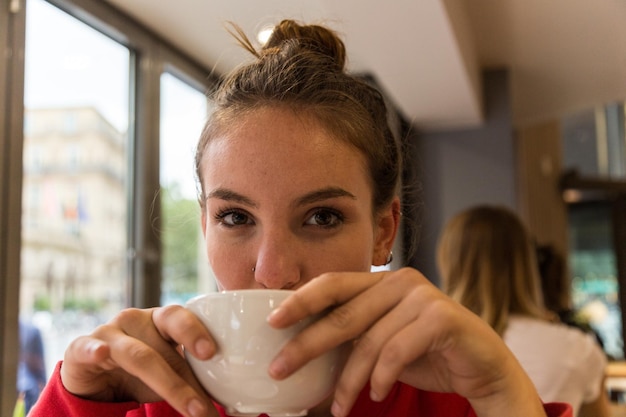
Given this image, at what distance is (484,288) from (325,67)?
1.61m

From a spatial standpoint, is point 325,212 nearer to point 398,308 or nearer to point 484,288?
point 398,308

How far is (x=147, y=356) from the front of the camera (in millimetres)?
682

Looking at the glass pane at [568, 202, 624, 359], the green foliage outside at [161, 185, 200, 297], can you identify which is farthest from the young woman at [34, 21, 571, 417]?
the glass pane at [568, 202, 624, 359]

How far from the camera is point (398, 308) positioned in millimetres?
683

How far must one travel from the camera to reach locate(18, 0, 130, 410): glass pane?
8.45 ft

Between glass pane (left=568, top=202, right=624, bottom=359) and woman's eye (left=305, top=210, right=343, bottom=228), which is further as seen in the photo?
glass pane (left=568, top=202, right=624, bottom=359)

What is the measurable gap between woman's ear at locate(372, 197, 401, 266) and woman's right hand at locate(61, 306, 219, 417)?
489 mm

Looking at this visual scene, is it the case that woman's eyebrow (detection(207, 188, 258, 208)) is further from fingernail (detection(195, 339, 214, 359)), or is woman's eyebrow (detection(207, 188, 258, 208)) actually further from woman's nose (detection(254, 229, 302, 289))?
fingernail (detection(195, 339, 214, 359))

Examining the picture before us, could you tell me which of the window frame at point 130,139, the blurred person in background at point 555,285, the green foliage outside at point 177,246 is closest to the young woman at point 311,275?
the window frame at point 130,139

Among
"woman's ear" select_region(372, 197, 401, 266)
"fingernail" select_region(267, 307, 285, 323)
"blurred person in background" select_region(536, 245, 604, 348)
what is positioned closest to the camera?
"fingernail" select_region(267, 307, 285, 323)

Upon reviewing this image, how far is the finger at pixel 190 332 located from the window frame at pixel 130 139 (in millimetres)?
1830

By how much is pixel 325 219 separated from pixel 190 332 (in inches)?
13.4

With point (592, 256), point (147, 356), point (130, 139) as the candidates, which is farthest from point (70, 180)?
point (592, 256)

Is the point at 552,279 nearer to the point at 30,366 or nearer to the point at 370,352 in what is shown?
the point at 30,366
